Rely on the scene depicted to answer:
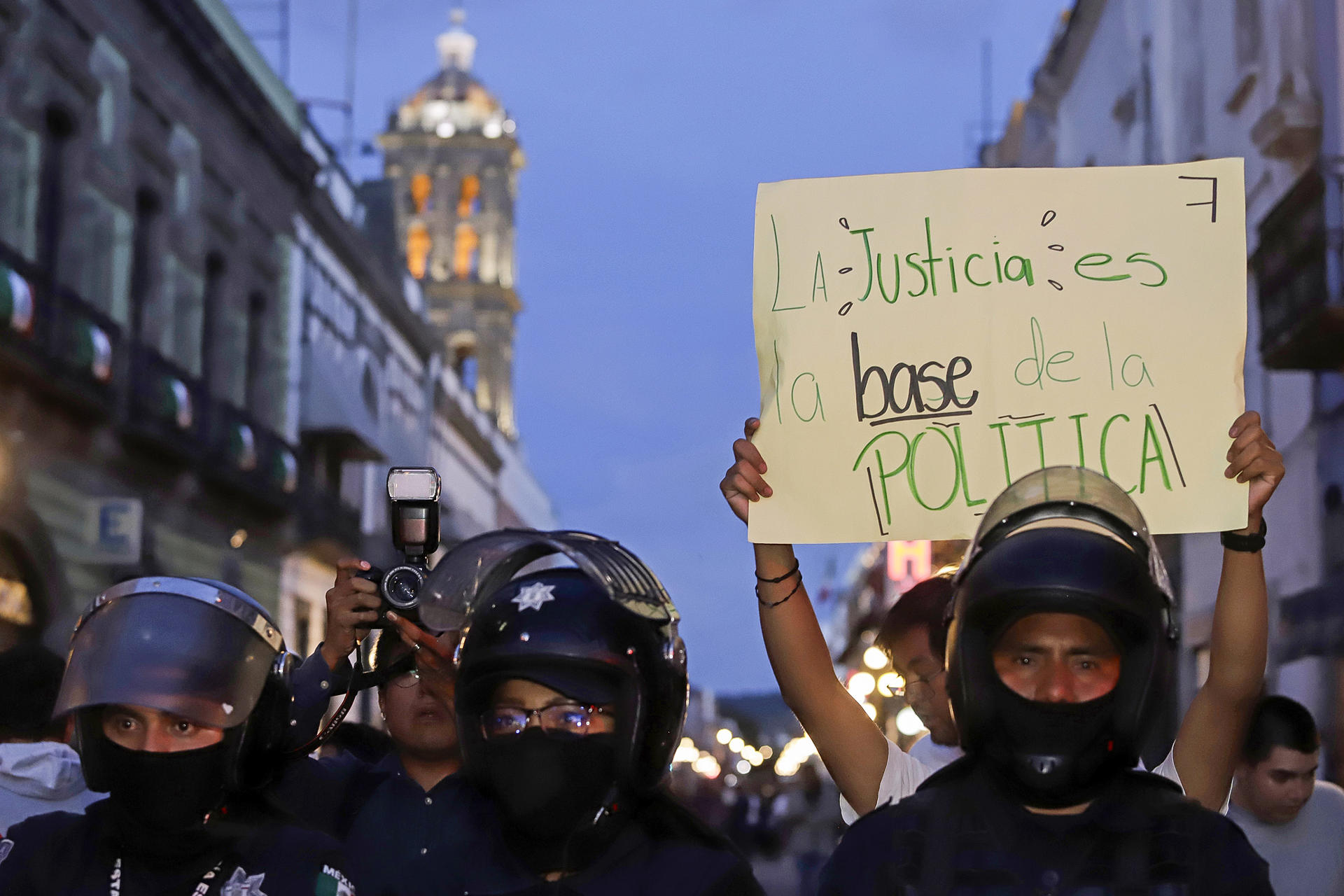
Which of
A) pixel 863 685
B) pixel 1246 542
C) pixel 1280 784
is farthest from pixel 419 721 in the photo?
pixel 863 685

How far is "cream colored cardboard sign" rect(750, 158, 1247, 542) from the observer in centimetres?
341

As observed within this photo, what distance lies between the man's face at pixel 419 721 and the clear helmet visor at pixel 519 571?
0.87m

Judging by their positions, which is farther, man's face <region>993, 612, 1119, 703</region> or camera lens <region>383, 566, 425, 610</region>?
camera lens <region>383, 566, 425, 610</region>

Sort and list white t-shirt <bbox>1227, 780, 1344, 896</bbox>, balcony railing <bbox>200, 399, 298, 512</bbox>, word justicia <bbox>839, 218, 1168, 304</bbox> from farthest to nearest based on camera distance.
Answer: balcony railing <bbox>200, 399, 298, 512</bbox> → white t-shirt <bbox>1227, 780, 1344, 896</bbox> → word justicia <bbox>839, 218, 1168, 304</bbox>

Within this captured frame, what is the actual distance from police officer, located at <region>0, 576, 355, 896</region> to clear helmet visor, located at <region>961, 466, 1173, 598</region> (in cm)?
122

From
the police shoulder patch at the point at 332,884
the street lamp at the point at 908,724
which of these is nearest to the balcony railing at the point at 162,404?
the street lamp at the point at 908,724

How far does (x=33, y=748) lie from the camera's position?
454 centimetres

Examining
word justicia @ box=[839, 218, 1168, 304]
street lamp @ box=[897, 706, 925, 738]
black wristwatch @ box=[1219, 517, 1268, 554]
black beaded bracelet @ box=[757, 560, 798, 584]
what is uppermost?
word justicia @ box=[839, 218, 1168, 304]

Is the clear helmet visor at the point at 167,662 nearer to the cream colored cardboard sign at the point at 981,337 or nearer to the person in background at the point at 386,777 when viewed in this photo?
the person in background at the point at 386,777

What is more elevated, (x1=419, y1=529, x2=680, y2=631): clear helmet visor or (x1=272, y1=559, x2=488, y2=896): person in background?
(x1=419, y1=529, x2=680, y2=631): clear helmet visor

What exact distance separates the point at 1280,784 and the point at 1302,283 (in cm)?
1007

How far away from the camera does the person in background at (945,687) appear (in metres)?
3.22

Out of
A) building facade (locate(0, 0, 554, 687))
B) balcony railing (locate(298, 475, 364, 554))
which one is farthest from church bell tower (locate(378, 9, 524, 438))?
balcony railing (locate(298, 475, 364, 554))

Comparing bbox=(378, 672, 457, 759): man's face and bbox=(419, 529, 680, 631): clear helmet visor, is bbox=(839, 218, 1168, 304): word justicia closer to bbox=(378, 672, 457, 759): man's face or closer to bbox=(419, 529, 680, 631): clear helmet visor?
bbox=(419, 529, 680, 631): clear helmet visor
